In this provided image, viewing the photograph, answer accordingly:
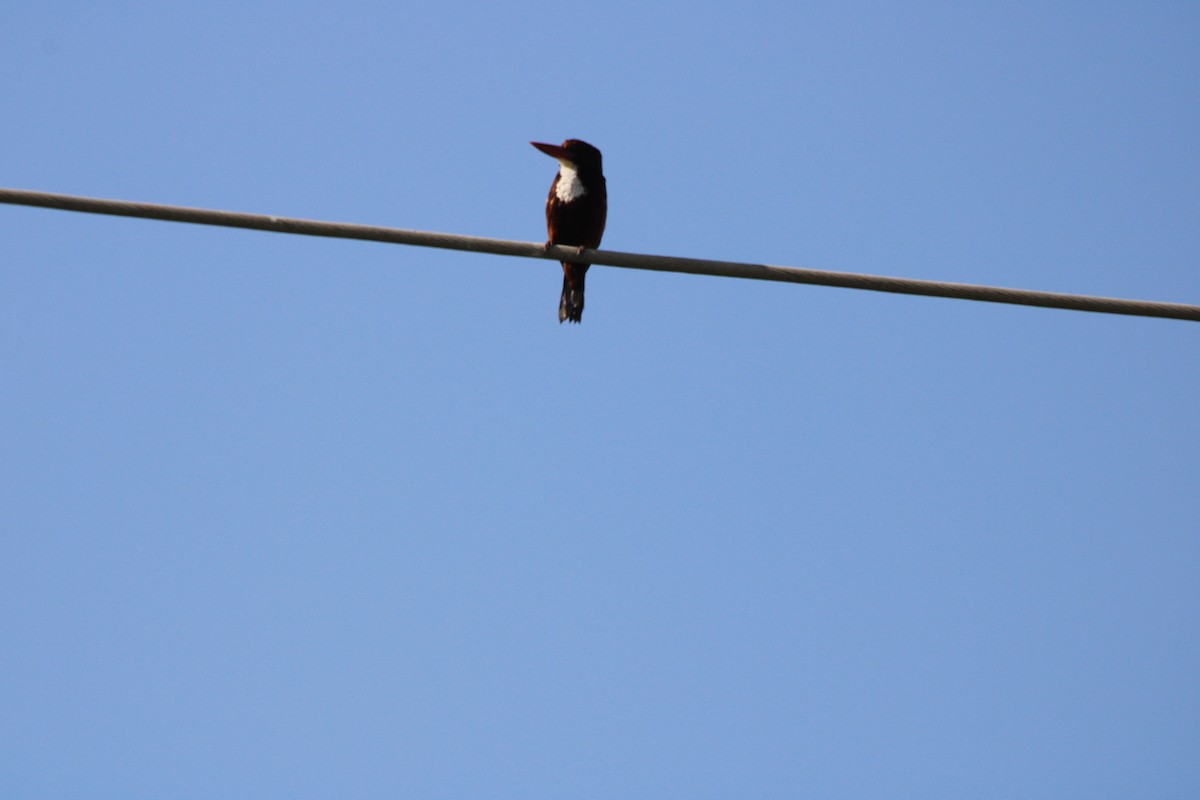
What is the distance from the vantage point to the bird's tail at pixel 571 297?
23.2ft

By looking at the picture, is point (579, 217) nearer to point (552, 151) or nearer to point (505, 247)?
point (552, 151)

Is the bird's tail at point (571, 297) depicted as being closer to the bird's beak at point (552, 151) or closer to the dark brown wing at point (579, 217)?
the dark brown wing at point (579, 217)

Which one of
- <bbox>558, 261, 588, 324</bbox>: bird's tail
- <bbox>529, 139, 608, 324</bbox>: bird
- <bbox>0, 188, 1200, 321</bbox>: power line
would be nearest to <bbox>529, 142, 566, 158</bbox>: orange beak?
<bbox>529, 139, 608, 324</bbox>: bird

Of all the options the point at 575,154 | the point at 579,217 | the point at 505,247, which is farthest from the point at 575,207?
the point at 505,247

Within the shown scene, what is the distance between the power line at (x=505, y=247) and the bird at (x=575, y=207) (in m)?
2.86

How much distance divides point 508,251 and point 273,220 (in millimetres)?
730

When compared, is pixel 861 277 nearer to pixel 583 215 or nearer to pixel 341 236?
pixel 341 236

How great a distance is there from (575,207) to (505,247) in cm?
293

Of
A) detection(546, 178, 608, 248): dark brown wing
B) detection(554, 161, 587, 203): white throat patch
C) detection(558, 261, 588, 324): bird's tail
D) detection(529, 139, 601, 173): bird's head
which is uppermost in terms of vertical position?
detection(529, 139, 601, 173): bird's head

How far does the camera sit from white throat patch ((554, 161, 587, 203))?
7039 millimetres

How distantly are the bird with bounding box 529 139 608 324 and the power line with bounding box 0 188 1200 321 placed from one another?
9.40ft

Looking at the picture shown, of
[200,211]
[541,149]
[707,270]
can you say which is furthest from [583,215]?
[200,211]

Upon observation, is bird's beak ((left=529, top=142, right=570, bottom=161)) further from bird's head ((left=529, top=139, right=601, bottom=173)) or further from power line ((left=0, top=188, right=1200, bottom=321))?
power line ((left=0, top=188, right=1200, bottom=321))

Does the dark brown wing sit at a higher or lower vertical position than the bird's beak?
lower
